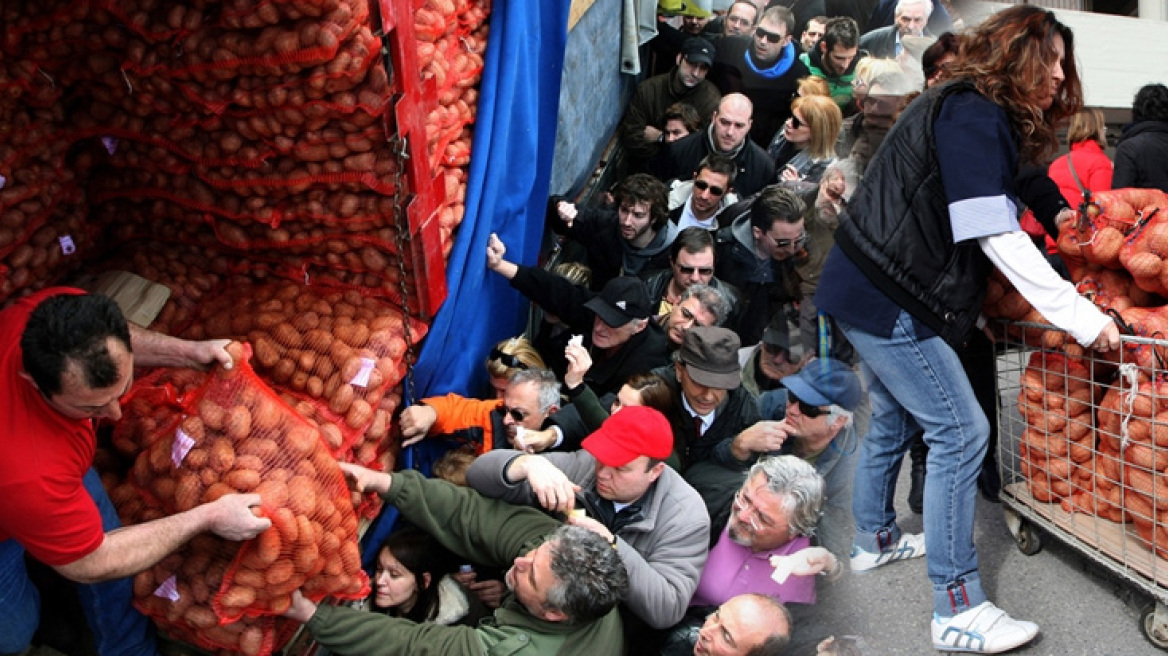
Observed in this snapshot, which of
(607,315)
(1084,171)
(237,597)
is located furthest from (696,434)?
(1084,171)

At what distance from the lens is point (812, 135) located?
5.77m

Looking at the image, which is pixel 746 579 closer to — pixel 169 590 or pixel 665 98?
pixel 169 590

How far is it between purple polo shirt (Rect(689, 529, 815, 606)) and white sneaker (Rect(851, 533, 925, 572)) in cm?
63

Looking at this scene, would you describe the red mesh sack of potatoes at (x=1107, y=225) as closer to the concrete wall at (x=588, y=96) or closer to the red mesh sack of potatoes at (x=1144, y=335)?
the red mesh sack of potatoes at (x=1144, y=335)

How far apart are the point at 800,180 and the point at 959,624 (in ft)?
8.48

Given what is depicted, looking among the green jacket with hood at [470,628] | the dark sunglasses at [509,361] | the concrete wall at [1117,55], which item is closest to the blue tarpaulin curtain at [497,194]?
the dark sunglasses at [509,361]

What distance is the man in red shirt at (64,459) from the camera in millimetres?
2410

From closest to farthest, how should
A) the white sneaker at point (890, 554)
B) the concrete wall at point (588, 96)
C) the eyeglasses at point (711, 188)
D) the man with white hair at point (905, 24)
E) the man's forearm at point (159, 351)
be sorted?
the man's forearm at point (159, 351)
the white sneaker at point (890, 554)
the concrete wall at point (588, 96)
the eyeglasses at point (711, 188)
the man with white hair at point (905, 24)

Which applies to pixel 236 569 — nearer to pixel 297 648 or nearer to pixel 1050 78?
pixel 297 648

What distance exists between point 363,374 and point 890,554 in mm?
2154

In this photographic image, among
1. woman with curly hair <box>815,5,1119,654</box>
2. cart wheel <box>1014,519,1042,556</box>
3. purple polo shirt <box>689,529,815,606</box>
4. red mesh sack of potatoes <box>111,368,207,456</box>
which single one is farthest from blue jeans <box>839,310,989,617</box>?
red mesh sack of potatoes <box>111,368,207,456</box>

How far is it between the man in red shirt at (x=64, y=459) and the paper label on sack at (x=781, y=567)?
1615 millimetres

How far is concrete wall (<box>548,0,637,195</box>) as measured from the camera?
516 centimetres

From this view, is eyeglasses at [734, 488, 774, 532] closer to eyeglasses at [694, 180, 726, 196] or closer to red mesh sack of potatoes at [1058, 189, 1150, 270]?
red mesh sack of potatoes at [1058, 189, 1150, 270]
